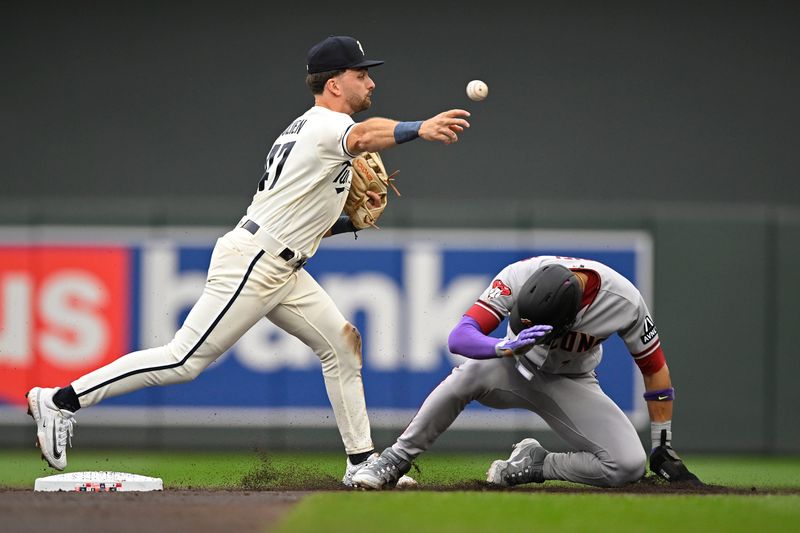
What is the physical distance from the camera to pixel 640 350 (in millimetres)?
5805

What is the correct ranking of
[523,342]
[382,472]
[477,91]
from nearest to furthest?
[523,342], [382,472], [477,91]

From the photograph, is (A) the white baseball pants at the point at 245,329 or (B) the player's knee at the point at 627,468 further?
(B) the player's knee at the point at 627,468

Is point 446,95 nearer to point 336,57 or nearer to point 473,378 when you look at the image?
point 336,57

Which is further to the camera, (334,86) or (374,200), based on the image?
(374,200)

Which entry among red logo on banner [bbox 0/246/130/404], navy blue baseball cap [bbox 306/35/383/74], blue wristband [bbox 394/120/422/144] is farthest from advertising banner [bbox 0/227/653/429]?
blue wristband [bbox 394/120/422/144]

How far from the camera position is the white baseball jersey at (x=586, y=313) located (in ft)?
18.0

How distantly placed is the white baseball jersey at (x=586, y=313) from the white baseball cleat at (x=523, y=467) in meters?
0.43

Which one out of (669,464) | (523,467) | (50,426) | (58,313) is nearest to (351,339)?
(523,467)

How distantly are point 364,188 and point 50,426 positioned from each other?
5.77 ft

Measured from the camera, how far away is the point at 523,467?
19.7 ft

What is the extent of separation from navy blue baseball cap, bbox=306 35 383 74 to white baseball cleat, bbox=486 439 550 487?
187 centimetres

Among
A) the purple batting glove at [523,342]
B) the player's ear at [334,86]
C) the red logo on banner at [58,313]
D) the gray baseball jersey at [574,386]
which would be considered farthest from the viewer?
the red logo on banner at [58,313]

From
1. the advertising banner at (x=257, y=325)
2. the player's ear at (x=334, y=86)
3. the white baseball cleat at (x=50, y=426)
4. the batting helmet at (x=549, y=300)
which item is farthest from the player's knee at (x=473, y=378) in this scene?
the advertising banner at (x=257, y=325)

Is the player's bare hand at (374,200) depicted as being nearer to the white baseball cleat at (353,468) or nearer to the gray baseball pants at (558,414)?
the gray baseball pants at (558,414)
